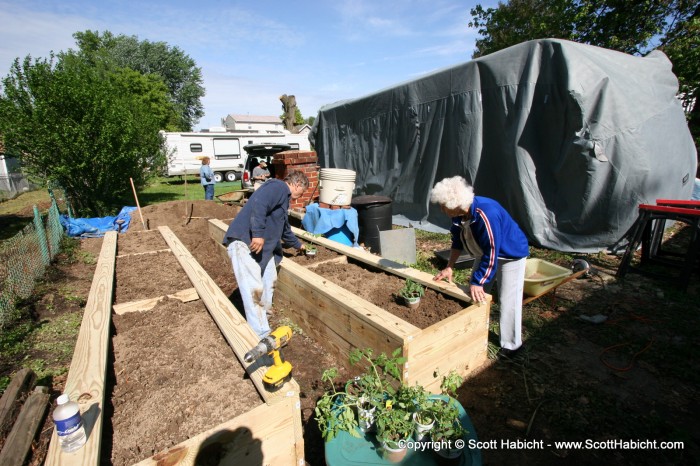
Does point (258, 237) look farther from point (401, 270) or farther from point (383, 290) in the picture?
point (401, 270)

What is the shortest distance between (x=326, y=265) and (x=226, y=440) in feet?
8.25

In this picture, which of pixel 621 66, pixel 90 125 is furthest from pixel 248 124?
pixel 621 66

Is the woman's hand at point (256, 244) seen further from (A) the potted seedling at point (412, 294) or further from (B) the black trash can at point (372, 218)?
(B) the black trash can at point (372, 218)

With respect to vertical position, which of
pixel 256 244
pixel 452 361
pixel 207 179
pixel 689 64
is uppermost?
pixel 689 64

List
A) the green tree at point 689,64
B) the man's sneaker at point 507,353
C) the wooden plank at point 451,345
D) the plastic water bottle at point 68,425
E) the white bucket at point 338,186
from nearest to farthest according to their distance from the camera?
1. the plastic water bottle at point 68,425
2. the wooden plank at point 451,345
3. the man's sneaker at point 507,353
4. the white bucket at point 338,186
5. the green tree at point 689,64

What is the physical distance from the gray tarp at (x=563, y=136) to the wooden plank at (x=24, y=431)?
682 cm

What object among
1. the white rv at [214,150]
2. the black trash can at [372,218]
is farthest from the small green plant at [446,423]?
the white rv at [214,150]

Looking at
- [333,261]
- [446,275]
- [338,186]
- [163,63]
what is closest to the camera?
[446,275]

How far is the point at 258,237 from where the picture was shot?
318 centimetres

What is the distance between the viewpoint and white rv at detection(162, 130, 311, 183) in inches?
842

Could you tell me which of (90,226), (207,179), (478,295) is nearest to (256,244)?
(478,295)

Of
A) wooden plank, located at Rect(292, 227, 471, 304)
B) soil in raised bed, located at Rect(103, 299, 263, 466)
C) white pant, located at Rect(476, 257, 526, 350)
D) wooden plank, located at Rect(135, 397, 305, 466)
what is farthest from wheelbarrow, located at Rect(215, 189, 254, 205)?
wooden plank, located at Rect(135, 397, 305, 466)

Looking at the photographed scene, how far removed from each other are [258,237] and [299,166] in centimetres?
417

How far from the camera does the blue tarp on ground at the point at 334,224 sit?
5.38m
